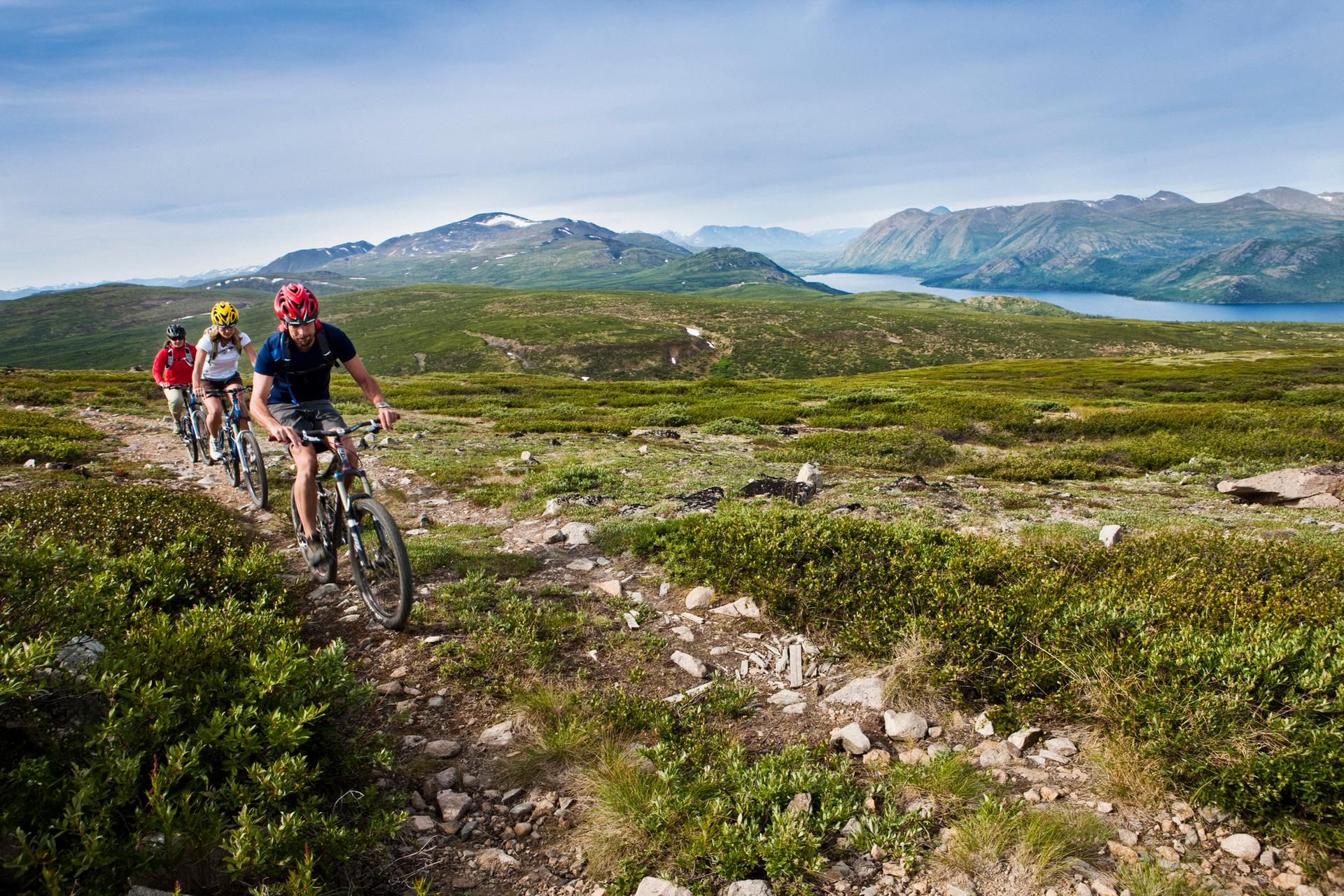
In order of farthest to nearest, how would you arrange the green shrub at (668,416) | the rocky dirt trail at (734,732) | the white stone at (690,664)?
the green shrub at (668,416) → the white stone at (690,664) → the rocky dirt trail at (734,732)

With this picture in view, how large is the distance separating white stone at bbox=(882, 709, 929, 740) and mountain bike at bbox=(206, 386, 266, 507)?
11.0 metres

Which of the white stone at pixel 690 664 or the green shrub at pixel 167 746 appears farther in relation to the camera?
the white stone at pixel 690 664

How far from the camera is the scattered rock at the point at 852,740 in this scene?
4.62 metres

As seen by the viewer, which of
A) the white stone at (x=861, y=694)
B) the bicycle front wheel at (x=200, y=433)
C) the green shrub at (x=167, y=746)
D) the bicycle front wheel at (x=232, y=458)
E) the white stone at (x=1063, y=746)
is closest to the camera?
→ the green shrub at (x=167, y=746)

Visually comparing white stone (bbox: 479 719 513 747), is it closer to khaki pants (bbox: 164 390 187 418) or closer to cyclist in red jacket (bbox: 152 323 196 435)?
cyclist in red jacket (bbox: 152 323 196 435)

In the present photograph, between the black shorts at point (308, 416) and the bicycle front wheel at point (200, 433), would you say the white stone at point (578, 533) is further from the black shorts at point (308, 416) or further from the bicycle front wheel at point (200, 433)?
the bicycle front wheel at point (200, 433)

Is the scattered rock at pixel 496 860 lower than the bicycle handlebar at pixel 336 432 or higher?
lower

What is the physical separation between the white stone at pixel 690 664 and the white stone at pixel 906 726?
169 cm

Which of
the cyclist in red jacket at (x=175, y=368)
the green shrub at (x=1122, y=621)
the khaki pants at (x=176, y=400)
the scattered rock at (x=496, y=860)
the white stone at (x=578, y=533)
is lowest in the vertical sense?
the scattered rock at (x=496, y=860)

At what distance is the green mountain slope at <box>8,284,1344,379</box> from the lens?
13400 cm

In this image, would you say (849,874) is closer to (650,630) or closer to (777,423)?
(650,630)

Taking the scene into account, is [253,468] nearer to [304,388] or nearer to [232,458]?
[232,458]

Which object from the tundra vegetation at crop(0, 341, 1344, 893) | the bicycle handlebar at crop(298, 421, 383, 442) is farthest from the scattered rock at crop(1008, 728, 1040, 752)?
the bicycle handlebar at crop(298, 421, 383, 442)

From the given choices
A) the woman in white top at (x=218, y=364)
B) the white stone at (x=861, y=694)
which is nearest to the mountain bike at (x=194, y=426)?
the woman in white top at (x=218, y=364)
